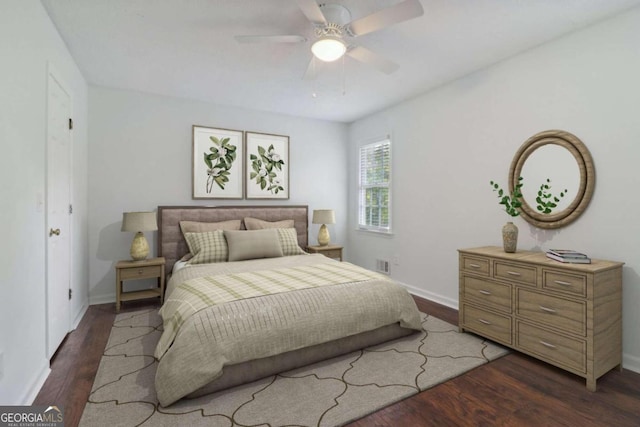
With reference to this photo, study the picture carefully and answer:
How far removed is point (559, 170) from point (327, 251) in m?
2.95

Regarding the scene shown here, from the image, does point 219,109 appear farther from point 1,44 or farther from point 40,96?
point 1,44

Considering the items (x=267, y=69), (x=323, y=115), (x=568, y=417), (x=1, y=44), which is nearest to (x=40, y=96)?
(x=1, y=44)

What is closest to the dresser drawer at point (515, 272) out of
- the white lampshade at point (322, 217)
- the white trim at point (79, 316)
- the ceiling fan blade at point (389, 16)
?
the ceiling fan blade at point (389, 16)

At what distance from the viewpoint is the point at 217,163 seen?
4.38 m

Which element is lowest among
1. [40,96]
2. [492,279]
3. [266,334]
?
[266,334]

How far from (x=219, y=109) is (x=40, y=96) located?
2392 millimetres

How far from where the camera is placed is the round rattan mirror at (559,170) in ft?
8.27

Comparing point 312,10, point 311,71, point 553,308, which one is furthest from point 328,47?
point 553,308

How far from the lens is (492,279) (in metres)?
2.69

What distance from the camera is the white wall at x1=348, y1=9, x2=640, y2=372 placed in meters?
2.32

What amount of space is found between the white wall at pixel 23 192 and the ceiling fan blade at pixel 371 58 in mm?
2064

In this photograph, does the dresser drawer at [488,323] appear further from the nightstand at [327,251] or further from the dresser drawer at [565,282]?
the nightstand at [327,251]

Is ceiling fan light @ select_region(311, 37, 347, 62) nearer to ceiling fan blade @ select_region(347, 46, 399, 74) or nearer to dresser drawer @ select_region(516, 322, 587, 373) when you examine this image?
ceiling fan blade @ select_region(347, 46, 399, 74)

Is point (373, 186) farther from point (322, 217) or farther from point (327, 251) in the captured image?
point (327, 251)
